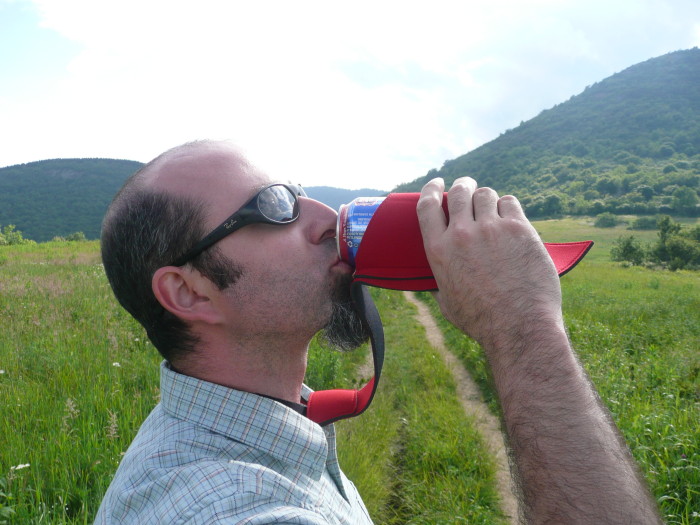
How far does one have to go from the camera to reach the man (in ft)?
2.93

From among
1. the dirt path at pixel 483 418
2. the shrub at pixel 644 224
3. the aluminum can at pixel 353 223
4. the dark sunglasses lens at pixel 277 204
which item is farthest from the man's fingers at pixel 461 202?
the shrub at pixel 644 224

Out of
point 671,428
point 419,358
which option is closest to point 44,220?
point 419,358

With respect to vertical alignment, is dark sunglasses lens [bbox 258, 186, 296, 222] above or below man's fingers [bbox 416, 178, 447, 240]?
above

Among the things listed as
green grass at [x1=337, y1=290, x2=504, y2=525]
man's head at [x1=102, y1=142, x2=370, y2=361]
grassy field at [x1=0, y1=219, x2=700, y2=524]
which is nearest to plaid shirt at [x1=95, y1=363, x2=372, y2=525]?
man's head at [x1=102, y1=142, x2=370, y2=361]

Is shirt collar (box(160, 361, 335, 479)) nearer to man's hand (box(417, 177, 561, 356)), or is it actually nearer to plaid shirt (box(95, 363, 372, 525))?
plaid shirt (box(95, 363, 372, 525))

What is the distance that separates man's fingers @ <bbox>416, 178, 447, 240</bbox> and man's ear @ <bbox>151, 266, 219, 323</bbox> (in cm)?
65

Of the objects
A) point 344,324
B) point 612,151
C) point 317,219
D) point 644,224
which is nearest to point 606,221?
point 644,224

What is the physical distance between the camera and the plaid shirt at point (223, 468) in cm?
86

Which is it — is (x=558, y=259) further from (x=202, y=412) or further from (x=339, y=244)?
(x=202, y=412)

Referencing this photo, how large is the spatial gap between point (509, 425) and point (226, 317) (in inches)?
33.5

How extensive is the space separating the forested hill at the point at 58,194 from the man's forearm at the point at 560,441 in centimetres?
5373

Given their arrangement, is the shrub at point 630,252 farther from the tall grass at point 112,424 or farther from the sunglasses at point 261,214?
the sunglasses at point 261,214

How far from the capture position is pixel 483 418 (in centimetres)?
518

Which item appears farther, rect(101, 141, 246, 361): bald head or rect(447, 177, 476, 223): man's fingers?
rect(101, 141, 246, 361): bald head
